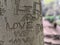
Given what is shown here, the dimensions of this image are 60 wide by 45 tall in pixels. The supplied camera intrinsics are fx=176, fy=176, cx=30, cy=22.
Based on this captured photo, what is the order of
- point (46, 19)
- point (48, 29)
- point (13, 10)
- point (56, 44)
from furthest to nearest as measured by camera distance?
point (46, 19) → point (48, 29) → point (56, 44) → point (13, 10)

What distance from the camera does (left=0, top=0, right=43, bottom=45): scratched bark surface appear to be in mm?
559

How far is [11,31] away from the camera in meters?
0.56

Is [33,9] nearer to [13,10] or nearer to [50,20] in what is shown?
[13,10]

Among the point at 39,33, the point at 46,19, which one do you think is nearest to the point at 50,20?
the point at 46,19

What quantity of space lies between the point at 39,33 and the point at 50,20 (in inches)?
150

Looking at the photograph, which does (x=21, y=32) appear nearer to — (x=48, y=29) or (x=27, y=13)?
(x=27, y=13)

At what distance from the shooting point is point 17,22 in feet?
1.86

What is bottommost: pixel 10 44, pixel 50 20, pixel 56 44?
pixel 56 44

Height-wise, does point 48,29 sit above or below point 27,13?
below

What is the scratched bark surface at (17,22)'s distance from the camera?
56cm

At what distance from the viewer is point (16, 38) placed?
22.4 inches

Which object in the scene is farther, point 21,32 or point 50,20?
point 50,20

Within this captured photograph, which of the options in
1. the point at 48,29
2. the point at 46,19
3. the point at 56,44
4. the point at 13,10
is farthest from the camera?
the point at 46,19

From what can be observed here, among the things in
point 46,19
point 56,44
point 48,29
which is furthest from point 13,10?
point 46,19
